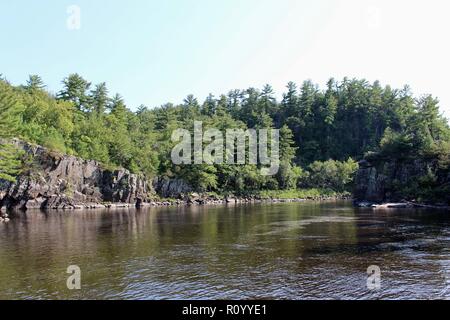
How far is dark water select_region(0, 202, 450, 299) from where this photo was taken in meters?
19.9

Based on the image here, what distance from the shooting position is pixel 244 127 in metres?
122

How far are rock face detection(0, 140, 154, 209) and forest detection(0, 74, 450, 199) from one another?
2.99 meters

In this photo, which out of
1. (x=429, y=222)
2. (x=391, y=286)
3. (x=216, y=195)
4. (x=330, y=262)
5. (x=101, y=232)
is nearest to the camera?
(x=391, y=286)

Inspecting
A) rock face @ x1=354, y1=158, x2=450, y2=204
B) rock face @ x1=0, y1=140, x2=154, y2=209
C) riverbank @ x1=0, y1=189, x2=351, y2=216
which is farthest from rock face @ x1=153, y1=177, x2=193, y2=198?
rock face @ x1=354, y1=158, x2=450, y2=204

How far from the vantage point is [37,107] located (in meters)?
83.6

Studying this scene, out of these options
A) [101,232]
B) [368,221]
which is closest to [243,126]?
[368,221]

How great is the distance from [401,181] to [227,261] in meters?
62.6

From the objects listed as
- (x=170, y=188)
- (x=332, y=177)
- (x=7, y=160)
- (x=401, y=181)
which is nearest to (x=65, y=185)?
(x=7, y=160)

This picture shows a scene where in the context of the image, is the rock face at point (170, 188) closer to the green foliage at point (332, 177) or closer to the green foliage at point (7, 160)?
the green foliage at point (7, 160)

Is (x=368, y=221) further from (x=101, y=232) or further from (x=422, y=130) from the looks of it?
(x=422, y=130)

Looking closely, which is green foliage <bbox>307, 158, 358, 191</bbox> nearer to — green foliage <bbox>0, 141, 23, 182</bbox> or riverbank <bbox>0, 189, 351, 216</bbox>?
riverbank <bbox>0, 189, 351, 216</bbox>
